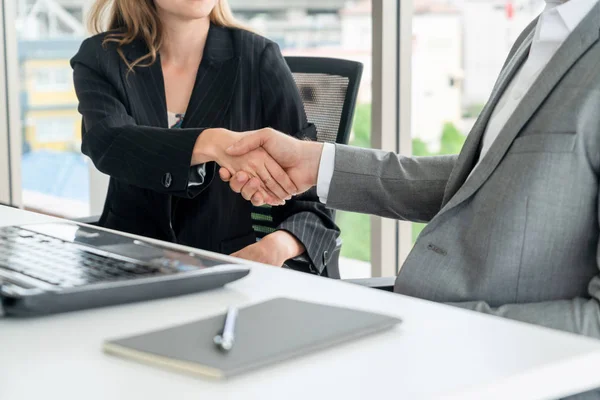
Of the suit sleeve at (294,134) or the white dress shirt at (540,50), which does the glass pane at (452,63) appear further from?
the white dress shirt at (540,50)

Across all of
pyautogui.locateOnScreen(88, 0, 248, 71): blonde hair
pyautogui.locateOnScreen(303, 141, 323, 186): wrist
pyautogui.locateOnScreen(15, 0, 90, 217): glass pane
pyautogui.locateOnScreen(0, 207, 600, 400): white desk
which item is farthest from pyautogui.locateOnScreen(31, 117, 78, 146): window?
pyautogui.locateOnScreen(0, 207, 600, 400): white desk

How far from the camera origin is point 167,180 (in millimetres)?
1706

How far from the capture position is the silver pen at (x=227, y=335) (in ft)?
2.24

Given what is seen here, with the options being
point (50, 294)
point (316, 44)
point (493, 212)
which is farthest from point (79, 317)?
point (316, 44)

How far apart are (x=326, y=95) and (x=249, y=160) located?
304 millimetres

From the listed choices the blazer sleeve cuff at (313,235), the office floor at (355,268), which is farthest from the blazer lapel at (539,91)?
the office floor at (355,268)

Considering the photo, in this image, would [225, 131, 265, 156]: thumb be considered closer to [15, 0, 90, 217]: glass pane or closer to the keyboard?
the keyboard

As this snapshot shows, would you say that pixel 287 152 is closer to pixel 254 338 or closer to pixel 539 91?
pixel 539 91

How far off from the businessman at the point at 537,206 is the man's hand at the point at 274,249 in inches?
20.6

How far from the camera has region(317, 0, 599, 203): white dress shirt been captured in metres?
1.20

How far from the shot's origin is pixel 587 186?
42.3 inches

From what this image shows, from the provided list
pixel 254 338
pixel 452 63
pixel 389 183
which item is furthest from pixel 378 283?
pixel 452 63

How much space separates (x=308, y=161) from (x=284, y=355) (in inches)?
37.7

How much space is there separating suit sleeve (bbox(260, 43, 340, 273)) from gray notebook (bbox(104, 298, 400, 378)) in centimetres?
99
